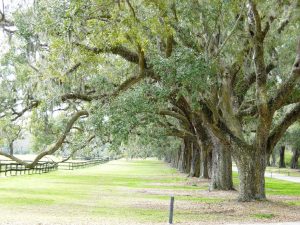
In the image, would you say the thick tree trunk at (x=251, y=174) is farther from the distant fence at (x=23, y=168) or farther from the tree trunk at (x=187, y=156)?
the tree trunk at (x=187, y=156)

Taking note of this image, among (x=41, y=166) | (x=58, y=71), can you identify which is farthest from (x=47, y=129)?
(x=41, y=166)

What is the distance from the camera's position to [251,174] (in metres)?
18.9

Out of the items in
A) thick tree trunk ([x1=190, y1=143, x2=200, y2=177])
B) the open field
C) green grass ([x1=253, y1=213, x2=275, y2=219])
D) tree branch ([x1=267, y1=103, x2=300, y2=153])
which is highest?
tree branch ([x1=267, y1=103, x2=300, y2=153])

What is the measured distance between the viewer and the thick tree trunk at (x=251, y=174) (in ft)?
62.1

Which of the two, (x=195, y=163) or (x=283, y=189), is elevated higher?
(x=195, y=163)

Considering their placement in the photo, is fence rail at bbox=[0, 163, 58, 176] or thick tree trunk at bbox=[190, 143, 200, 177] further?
thick tree trunk at bbox=[190, 143, 200, 177]

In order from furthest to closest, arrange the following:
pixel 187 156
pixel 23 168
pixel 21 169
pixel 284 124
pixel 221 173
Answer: pixel 187 156
pixel 23 168
pixel 21 169
pixel 221 173
pixel 284 124

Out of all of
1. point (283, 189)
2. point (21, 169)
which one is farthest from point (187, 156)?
point (283, 189)

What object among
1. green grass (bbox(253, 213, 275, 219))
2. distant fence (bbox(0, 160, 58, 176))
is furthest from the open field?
distant fence (bbox(0, 160, 58, 176))

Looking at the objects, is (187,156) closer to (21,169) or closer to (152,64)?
(21,169)

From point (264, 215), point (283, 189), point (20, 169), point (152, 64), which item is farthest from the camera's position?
point (20, 169)

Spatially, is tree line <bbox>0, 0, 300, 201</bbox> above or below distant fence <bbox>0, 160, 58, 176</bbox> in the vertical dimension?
above

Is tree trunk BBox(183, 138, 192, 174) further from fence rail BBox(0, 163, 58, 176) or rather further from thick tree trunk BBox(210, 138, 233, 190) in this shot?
thick tree trunk BBox(210, 138, 233, 190)

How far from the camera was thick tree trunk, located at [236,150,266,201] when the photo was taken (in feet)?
62.1
